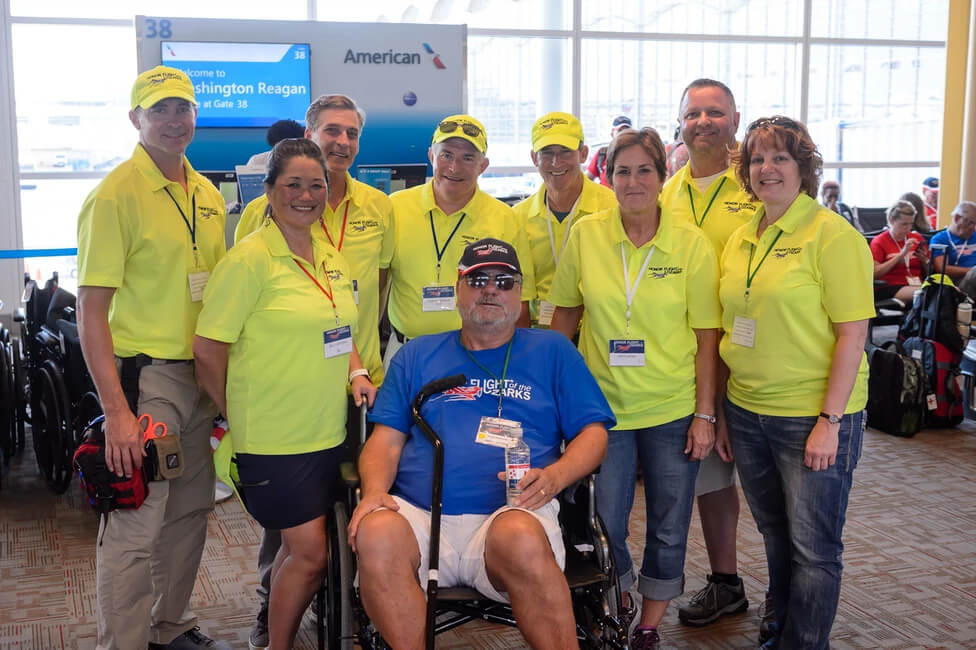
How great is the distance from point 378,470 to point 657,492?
2.76 feet

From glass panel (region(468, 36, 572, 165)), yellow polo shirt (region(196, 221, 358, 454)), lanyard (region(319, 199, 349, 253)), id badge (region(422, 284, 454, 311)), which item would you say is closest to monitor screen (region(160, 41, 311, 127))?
lanyard (region(319, 199, 349, 253))

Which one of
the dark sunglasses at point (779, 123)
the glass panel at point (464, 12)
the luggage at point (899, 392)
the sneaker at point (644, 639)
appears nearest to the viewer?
the dark sunglasses at point (779, 123)

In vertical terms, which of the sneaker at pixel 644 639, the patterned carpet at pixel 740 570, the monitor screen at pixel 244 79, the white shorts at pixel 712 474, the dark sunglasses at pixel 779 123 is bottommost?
the patterned carpet at pixel 740 570

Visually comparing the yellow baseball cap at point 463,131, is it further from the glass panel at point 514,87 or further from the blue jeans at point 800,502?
the glass panel at point 514,87

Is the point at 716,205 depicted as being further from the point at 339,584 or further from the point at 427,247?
the point at 339,584

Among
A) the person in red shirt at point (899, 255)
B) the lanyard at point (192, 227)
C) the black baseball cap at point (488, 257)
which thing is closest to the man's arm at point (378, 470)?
the black baseball cap at point (488, 257)

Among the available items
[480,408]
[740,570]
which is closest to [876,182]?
[740,570]

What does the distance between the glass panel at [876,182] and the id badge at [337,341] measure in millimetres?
9601

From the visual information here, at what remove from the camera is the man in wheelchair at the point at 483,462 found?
2094 mm

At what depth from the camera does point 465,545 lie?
7.41ft

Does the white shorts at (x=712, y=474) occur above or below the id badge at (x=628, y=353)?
below

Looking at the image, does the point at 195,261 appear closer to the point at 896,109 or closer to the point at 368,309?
the point at 368,309

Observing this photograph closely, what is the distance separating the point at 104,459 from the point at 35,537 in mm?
1834

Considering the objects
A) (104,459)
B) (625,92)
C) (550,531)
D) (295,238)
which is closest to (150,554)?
(104,459)
